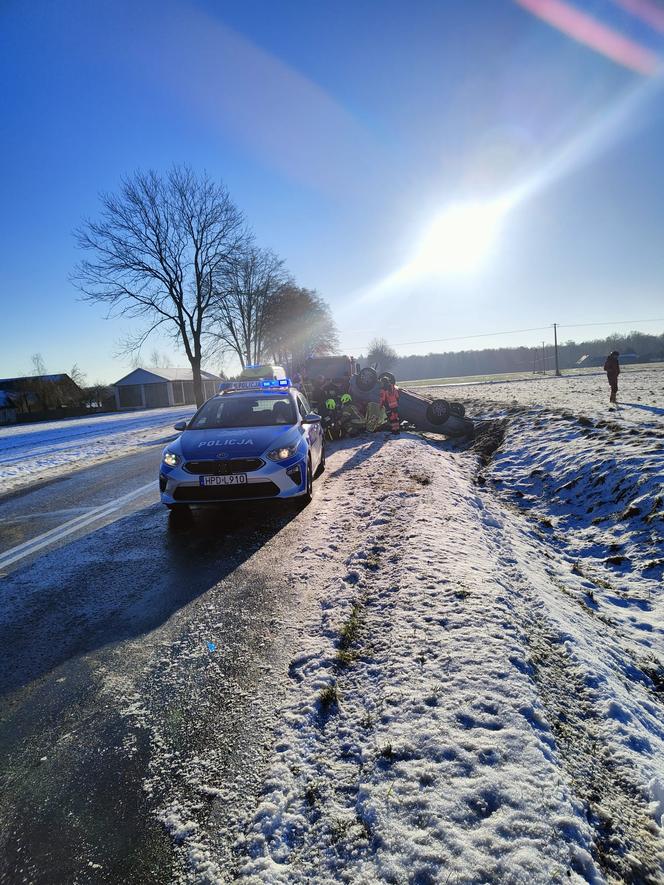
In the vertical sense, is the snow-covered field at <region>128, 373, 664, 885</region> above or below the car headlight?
below

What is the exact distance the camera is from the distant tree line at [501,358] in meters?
103

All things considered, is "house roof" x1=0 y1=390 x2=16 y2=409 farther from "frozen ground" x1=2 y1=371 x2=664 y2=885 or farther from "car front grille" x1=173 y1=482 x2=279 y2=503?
"frozen ground" x1=2 y1=371 x2=664 y2=885

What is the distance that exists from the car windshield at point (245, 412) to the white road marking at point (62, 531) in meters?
1.74

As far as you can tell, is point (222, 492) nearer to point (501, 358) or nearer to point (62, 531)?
point (62, 531)

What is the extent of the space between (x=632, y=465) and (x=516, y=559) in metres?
3.15

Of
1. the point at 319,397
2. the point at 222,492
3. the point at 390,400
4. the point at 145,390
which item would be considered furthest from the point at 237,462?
the point at 145,390

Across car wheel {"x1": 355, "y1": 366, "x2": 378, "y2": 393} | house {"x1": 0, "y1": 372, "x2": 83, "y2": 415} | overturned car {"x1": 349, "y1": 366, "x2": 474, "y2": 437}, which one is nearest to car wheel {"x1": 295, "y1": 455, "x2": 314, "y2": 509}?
overturned car {"x1": 349, "y1": 366, "x2": 474, "y2": 437}

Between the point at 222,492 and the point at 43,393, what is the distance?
54660 mm

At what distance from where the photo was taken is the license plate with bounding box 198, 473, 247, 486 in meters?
4.93

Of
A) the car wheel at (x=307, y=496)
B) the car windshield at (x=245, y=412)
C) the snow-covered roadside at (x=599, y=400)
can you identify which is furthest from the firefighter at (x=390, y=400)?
the car wheel at (x=307, y=496)

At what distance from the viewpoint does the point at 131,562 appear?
13.9 feet

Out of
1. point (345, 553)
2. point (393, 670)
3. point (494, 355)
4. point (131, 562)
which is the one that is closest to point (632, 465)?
point (345, 553)

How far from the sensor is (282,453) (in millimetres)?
5277

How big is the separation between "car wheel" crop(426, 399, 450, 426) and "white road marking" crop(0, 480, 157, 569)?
325 inches
